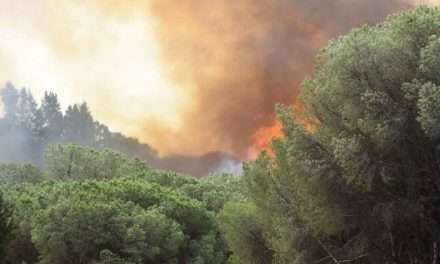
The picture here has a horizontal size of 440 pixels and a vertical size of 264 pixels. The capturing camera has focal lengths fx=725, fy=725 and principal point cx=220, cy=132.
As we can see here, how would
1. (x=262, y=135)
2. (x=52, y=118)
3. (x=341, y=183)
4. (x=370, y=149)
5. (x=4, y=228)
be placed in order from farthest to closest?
1. (x=52, y=118)
2. (x=262, y=135)
3. (x=4, y=228)
4. (x=341, y=183)
5. (x=370, y=149)

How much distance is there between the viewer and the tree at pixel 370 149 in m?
24.5

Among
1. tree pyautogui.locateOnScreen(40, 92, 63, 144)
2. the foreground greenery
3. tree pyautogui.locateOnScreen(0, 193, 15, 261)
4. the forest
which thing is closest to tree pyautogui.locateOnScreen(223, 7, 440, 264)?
the forest

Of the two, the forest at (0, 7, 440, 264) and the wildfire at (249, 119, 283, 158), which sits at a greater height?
the wildfire at (249, 119, 283, 158)

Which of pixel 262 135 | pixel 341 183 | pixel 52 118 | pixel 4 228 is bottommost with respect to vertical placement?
pixel 341 183

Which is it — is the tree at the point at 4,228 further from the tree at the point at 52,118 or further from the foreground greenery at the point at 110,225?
the tree at the point at 52,118

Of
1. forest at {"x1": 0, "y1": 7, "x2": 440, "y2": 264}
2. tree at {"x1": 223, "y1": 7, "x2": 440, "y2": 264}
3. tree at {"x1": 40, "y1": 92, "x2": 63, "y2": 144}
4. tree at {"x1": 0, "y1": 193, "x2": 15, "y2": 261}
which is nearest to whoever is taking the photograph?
tree at {"x1": 223, "y1": 7, "x2": 440, "y2": 264}

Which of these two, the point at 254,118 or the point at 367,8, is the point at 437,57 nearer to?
the point at 367,8

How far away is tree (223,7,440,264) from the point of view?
2445 centimetres

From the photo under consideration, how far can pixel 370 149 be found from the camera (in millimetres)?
25406

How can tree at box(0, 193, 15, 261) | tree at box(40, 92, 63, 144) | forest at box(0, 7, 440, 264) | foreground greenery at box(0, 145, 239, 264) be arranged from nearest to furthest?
forest at box(0, 7, 440, 264)
tree at box(0, 193, 15, 261)
foreground greenery at box(0, 145, 239, 264)
tree at box(40, 92, 63, 144)

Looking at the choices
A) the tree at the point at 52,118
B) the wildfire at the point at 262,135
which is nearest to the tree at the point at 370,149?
the wildfire at the point at 262,135

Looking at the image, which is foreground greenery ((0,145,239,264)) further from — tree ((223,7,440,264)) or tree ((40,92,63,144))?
tree ((40,92,63,144))

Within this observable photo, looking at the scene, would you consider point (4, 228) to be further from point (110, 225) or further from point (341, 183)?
point (341, 183)

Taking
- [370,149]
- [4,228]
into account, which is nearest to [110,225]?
[4,228]
